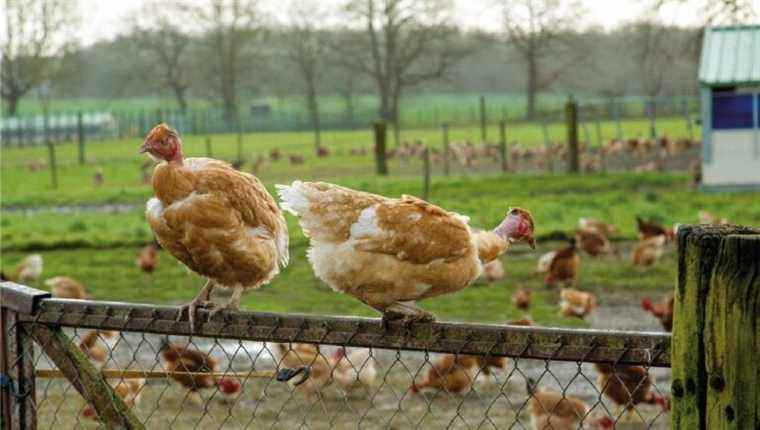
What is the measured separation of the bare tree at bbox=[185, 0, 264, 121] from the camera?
2103 inches

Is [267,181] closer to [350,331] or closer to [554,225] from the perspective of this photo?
[554,225]

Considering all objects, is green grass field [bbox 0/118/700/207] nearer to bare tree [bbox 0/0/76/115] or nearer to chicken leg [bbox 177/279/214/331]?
Answer: bare tree [bbox 0/0/76/115]

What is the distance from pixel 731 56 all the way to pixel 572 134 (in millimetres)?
4683

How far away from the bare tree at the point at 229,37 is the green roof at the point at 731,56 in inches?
1303

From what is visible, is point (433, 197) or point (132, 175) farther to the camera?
point (132, 175)

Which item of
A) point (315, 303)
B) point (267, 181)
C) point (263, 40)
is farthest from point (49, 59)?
point (315, 303)

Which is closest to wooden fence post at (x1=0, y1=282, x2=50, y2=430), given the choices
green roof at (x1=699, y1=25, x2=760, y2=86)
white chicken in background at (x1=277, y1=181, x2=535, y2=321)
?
white chicken in background at (x1=277, y1=181, x2=535, y2=321)

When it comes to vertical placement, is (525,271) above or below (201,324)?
below

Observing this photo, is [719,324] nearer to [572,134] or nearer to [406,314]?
[406,314]

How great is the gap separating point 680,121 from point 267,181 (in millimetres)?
19854

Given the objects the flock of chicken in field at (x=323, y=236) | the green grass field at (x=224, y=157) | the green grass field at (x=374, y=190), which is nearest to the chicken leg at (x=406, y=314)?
the flock of chicken in field at (x=323, y=236)

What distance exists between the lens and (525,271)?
14.0 meters

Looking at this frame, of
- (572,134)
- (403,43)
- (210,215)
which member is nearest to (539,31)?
(403,43)

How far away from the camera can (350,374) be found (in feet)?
28.8
